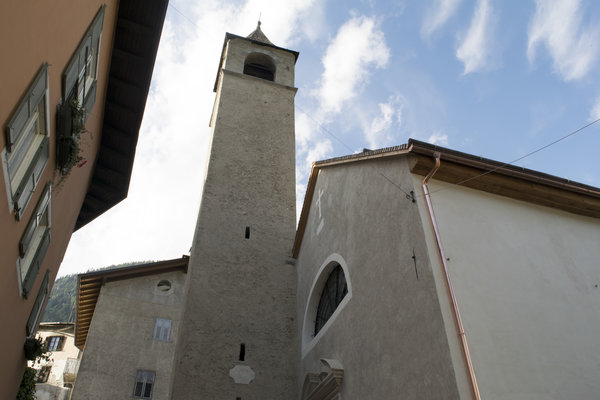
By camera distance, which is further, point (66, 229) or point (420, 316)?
point (66, 229)

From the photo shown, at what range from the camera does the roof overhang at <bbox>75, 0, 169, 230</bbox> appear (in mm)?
7746

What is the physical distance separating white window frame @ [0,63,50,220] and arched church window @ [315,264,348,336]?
5.45 meters

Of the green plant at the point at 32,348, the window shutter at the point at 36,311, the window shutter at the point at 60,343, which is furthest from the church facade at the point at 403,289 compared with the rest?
the window shutter at the point at 60,343

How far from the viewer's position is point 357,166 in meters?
8.84

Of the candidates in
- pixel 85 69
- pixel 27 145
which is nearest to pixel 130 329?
pixel 85 69

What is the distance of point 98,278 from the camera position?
15438mm

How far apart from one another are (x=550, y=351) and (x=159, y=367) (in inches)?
492

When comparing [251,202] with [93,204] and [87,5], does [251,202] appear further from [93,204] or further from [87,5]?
[87,5]

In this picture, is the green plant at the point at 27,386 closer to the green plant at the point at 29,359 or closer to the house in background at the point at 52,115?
the green plant at the point at 29,359

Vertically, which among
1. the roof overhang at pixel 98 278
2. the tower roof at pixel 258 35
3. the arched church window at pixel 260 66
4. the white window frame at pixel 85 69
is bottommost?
the white window frame at pixel 85 69

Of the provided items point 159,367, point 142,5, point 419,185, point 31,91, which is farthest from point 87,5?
point 159,367

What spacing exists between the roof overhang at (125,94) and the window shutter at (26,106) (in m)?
3.73

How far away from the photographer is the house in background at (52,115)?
12.9 ft

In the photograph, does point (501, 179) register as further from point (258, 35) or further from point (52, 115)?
point (258, 35)
